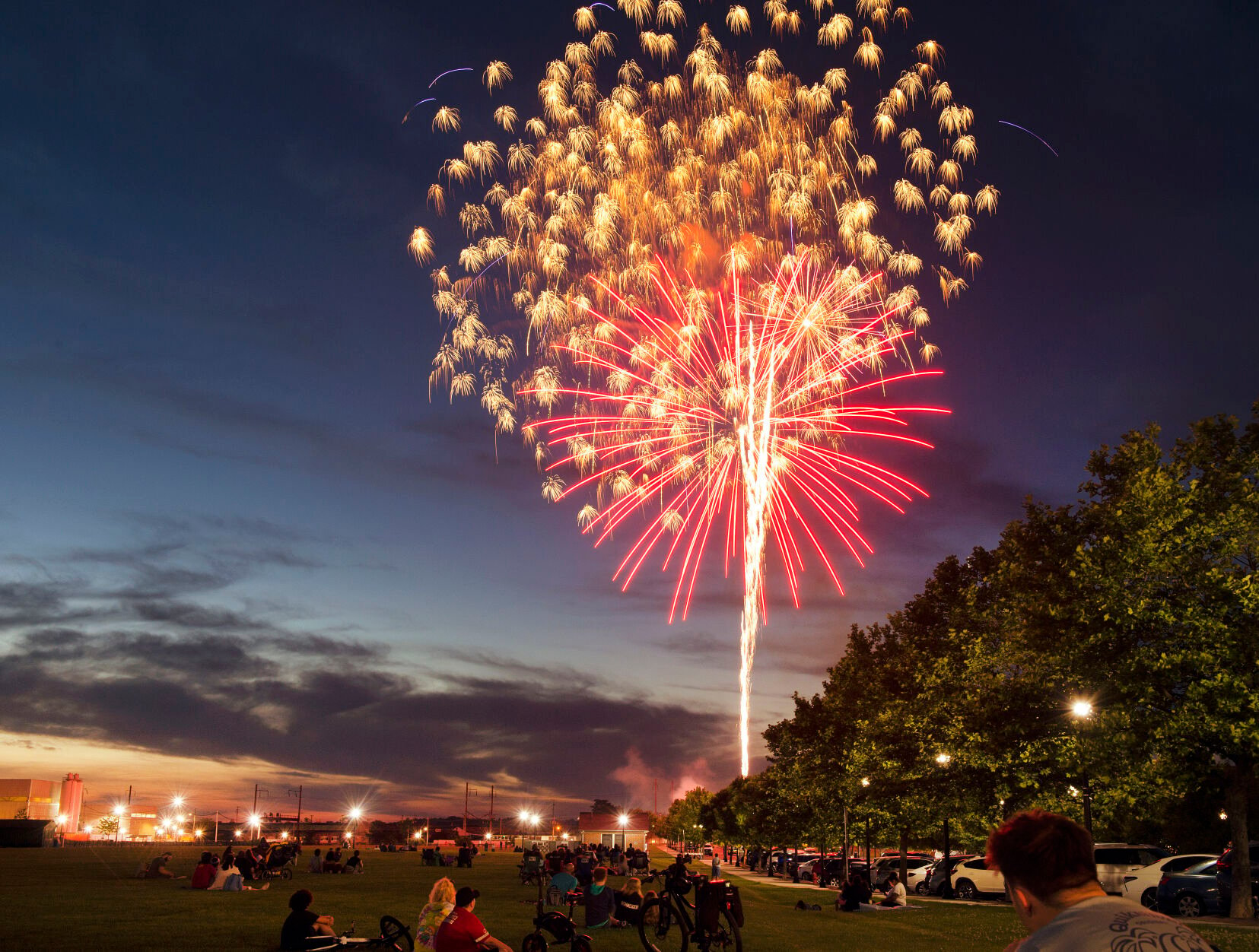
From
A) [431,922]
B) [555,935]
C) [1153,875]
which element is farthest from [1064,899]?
[1153,875]

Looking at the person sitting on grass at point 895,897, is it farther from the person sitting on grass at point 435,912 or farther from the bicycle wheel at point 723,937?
the person sitting on grass at point 435,912

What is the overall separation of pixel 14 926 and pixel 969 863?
1334 inches

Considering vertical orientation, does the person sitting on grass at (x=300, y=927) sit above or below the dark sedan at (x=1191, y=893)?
above

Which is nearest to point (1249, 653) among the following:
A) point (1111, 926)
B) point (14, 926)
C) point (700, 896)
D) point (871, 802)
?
point (700, 896)

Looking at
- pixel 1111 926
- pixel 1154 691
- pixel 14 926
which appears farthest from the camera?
pixel 1154 691

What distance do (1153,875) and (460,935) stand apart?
2611cm

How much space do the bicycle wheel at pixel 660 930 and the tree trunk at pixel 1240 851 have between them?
15.2 meters

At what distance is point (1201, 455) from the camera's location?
29.4 meters

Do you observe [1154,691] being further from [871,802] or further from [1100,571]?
[871,802]

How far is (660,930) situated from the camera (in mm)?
18719

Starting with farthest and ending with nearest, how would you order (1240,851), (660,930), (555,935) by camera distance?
(1240,851) < (660,930) < (555,935)

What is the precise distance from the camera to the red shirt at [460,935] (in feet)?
41.0

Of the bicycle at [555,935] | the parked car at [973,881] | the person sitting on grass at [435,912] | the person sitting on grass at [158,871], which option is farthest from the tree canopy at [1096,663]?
the person sitting on grass at [158,871]

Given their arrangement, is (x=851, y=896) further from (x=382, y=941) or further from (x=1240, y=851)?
(x=382, y=941)
